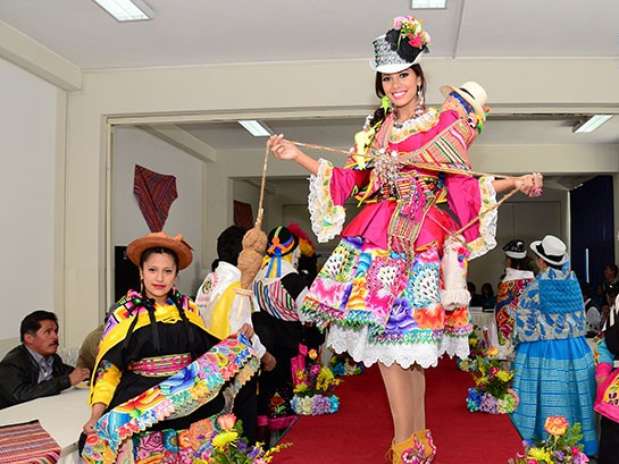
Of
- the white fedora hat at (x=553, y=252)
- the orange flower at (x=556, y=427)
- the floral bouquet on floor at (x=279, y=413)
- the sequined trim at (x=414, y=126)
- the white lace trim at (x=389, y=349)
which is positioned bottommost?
the floral bouquet on floor at (x=279, y=413)

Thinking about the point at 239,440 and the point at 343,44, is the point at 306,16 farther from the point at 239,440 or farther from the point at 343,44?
the point at 239,440

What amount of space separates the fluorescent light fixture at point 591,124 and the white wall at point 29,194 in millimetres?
6217

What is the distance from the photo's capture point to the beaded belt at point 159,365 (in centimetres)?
253

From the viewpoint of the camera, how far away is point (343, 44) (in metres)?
5.08

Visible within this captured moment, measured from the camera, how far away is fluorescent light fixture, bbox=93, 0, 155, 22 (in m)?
4.36

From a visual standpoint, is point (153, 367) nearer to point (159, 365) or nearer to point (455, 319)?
point (159, 365)

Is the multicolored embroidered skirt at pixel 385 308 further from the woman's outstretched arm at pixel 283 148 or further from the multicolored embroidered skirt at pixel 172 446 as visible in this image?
the multicolored embroidered skirt at pixel 172 446

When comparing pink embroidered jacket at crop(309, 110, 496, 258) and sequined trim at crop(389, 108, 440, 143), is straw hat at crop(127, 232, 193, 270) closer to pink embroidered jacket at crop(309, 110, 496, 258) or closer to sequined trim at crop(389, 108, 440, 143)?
pink embroidered jacket at crop(309, 110, 496, 258)

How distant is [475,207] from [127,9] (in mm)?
3183

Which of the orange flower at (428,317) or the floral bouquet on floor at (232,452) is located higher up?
the orange flower at (428,317)

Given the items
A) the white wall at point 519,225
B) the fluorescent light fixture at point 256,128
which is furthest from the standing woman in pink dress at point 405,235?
the white wall at point 519,225

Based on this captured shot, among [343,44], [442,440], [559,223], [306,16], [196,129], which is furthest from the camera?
[559,223]

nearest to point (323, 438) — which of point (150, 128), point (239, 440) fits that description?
point (239, 440)

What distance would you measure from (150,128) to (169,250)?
18.4ft
